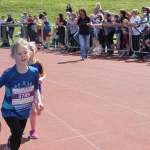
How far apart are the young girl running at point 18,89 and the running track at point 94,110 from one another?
87 cm

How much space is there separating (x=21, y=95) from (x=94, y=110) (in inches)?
121

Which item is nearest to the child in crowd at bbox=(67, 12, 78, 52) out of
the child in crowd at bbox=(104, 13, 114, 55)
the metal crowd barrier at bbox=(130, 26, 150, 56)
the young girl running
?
the child in crowd at bbox=(104, 13, 114, 55)

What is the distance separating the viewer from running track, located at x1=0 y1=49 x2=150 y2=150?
604 cm

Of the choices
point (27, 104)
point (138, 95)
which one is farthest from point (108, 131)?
point (138, 95)

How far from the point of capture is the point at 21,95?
16.5ft

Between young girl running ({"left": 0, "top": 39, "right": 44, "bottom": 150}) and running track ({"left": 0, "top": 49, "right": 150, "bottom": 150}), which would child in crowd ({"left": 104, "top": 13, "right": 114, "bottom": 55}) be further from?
young girl running ({"left": 0, "top": 39, "right": 44, "bottom": 150})

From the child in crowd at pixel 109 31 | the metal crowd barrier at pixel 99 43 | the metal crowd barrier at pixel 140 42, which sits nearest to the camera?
the metal crowd barrier at pixel 140 42

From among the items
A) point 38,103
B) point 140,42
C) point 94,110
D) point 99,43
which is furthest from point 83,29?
point 38,103

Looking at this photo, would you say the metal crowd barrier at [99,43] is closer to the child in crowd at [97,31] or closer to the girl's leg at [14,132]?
the child in crowd at [97,31]

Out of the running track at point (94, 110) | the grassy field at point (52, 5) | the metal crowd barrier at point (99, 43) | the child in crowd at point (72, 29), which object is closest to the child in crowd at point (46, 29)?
the metal crowd barrier at point (99, 43)

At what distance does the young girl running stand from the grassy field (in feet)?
135

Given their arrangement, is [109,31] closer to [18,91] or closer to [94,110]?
[94,110]

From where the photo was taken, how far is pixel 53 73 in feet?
42.2

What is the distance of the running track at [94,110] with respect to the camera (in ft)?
19.8
